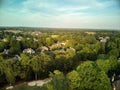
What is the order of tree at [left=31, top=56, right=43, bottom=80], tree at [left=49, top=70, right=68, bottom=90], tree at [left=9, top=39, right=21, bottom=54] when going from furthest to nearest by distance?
tree at [left=31, top=56, right=43, bottom=80] → tree at [left=9, top=39, right=21, bottom=54] → tree at [left=49, top=70, right=68, bottom=90]

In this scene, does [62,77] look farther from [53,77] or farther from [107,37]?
[107,37]

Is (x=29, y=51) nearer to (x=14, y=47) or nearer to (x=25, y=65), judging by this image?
(x=14, y=47)

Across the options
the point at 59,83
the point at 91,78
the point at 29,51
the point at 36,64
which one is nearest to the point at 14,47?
the point at 29,51

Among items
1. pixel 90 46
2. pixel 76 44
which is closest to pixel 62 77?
pixel 76 44

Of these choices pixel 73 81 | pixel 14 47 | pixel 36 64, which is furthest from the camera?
pixel 36 64

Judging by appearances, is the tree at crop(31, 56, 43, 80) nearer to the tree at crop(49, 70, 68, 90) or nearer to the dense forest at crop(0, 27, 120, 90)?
the dense forest at crop(0, 27, 120, 90)

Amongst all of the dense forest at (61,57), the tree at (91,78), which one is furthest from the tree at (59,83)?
the tree at (91,78)

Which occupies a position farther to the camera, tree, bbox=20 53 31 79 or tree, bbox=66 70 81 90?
tree, bbox=20 53 31 79

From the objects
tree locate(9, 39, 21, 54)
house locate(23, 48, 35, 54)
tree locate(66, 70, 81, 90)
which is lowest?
tree locate(66, 70, 81, 90)

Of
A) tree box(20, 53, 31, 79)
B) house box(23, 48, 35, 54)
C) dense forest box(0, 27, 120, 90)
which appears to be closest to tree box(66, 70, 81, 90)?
dense forest box(0, 27, 120, 90)
